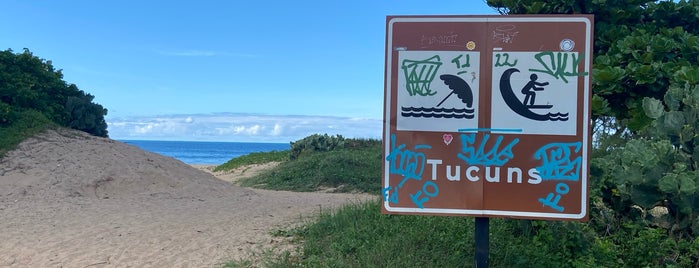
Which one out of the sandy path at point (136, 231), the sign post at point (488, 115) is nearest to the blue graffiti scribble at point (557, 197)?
the sign post at point (488, 115)

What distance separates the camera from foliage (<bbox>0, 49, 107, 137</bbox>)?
15002 millimetres

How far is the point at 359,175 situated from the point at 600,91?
9708 millimetres

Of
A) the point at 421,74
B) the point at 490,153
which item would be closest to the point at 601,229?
the point at 490,153

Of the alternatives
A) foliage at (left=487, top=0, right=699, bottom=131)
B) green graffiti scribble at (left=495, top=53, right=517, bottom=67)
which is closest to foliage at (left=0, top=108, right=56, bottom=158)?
foliage at (left=487, top=0, right=699, bottom=131)

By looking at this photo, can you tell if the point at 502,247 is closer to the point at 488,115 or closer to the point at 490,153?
the point at 490,153

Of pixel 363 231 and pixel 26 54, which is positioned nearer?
pixel 363 231

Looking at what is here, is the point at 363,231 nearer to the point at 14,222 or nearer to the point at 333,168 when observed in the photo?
the point at 14,222

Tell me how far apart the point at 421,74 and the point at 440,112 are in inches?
11.6

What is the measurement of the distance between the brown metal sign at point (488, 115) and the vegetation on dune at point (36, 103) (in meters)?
12.1

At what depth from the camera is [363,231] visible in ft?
20.3

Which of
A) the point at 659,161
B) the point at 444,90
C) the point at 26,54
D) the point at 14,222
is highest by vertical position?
the point at 26,54

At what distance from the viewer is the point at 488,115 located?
4.12 m

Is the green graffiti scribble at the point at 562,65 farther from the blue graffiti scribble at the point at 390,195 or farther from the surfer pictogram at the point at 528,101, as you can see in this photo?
the blue graffiti scribble at the point at 390,195

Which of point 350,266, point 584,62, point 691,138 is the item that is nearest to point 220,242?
point 350,266
